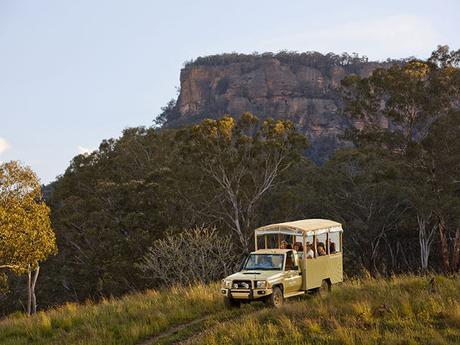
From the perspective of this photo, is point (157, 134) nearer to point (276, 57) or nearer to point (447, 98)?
point (447, 98)

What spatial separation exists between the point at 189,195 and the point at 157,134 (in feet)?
33.0

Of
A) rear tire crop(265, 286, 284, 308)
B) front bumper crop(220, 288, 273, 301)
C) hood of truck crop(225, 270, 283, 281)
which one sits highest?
hood of truck crop(225, 270, 283, 281)

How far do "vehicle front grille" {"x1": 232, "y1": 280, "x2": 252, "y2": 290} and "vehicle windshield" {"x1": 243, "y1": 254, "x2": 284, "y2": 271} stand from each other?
0.99 metres

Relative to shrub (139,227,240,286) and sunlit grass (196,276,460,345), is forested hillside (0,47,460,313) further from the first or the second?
sunlit grass (196,276,460,345)

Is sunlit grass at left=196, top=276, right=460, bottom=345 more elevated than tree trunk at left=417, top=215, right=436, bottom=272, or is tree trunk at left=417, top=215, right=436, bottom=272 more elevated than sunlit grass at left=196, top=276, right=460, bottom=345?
sunlit grass at left=196, top=276, right=460, bottom=345

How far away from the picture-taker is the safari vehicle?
15.4 meters

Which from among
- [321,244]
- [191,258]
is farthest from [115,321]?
[191,258]

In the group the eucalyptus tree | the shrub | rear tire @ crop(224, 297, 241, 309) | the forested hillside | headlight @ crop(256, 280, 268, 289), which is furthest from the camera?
the forested hillside

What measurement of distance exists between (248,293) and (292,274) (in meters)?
1.68

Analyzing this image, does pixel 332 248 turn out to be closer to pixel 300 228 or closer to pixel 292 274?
pixel 300 228

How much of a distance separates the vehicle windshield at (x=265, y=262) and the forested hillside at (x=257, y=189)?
13.5 metres

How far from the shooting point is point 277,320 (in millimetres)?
12945

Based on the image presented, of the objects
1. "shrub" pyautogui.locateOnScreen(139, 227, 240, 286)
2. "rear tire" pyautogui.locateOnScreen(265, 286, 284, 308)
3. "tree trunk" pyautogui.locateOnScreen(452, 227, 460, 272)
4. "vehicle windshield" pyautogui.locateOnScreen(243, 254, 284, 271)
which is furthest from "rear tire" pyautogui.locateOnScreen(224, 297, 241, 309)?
"tree trunk" pyautogui.locateOnScreen(452, 227, 460, 272)

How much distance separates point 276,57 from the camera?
16800 centimetres
